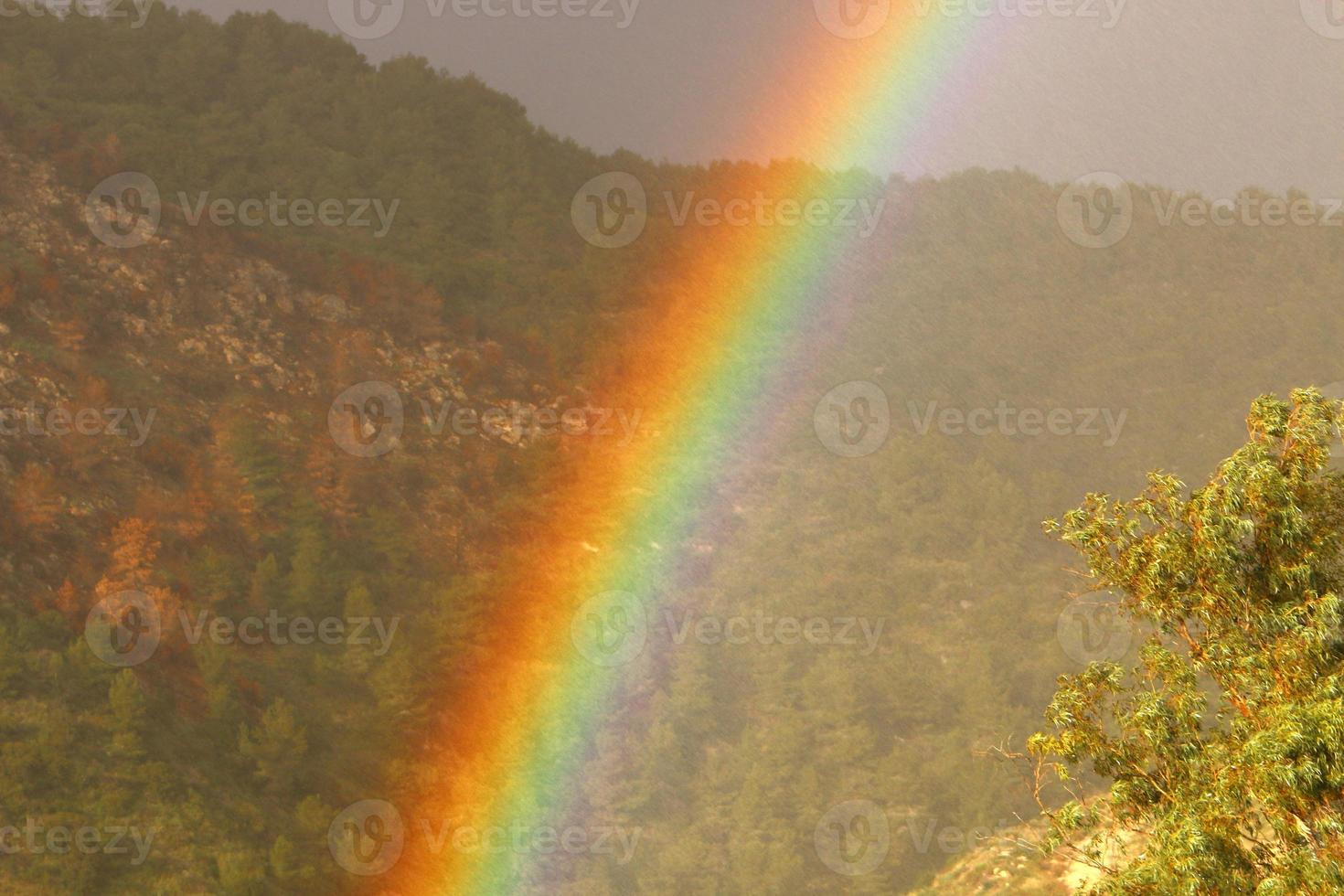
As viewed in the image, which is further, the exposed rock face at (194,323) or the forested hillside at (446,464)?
the exposed rock face at (194,323)

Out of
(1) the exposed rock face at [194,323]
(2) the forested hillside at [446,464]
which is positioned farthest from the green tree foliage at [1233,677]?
(1) the exposed rock face at [194,323]

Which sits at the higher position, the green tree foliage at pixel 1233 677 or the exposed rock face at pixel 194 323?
the exposed rock face at pixel 194 323

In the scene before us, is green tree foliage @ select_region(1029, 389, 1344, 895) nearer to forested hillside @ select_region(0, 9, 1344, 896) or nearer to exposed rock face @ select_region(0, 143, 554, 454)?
forested hillside @ select_region(0, 9, 1344, 896)

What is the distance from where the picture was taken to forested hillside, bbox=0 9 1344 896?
24.2m

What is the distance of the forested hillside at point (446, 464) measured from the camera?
954 inches

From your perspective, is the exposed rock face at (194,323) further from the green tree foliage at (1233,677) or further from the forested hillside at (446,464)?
the green tree foliage at (1233,677)

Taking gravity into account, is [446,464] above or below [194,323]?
below

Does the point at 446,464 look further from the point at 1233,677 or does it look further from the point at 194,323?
the point at 1233,677

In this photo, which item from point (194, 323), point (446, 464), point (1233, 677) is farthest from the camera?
point (446, 464)

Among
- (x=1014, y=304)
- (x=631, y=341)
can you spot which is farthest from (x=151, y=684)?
(x=1014, y=304)

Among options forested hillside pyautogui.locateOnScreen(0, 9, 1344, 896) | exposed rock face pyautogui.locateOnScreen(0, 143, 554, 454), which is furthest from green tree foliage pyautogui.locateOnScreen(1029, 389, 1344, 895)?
exposed rock face pyautogui.locateOnScreen(0, 143, 554, 454)

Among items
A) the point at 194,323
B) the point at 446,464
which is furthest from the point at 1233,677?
the point at 194,323

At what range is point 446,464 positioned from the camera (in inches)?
1462

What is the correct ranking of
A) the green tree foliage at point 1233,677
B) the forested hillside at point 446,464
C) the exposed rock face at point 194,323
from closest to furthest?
the green tree foliage at point 1233,677, the forested hillside at point 446,464, the exposed rock face at point 194,323
